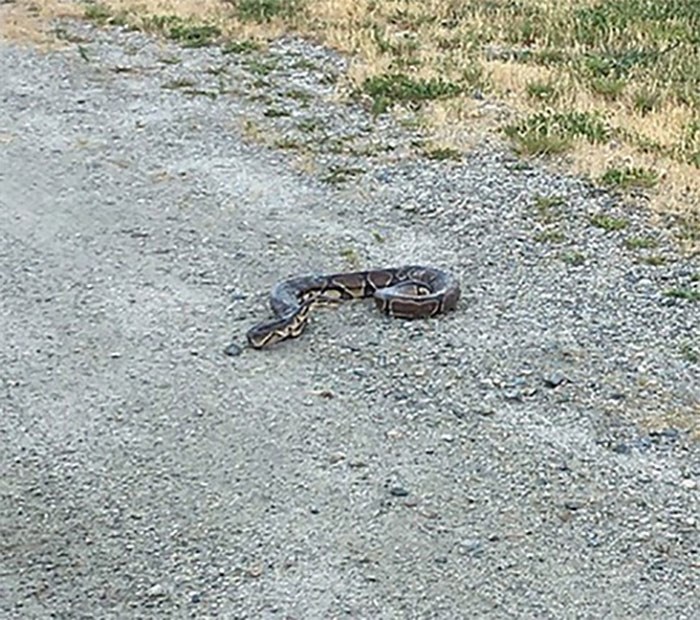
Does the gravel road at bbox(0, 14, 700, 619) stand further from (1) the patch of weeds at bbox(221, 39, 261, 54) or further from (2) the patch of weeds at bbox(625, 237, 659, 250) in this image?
(1) the patch of weeds at bbox(221, 39, 261, 54)

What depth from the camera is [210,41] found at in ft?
53.1

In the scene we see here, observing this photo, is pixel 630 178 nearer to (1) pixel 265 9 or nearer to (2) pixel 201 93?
(2) pixel 201 93

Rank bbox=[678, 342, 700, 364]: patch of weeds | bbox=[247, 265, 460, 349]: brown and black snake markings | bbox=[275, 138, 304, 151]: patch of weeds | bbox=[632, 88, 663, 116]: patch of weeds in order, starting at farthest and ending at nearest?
bbox=[632, 88, 663, 116]: patch of weeds → bbox=[275, 138, 304, 151]: patch of weeds → bbox=[247, 265, 460, 349]: brown and black snake markings → bbox=[678, 342, 700, 364]: patch of weeds

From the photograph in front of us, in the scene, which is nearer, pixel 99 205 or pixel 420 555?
pixel 420 555

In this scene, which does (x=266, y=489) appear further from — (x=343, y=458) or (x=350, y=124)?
(x=350, y=124)

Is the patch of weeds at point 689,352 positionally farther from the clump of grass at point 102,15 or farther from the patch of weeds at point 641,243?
the clump of grass at point 102,15

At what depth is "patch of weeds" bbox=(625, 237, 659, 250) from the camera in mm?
9500

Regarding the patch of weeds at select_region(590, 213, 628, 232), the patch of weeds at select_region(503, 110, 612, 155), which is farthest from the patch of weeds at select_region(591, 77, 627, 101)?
the patch of weeds at select_region(590, 213, 628, 232)

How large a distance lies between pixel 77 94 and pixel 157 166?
9.66 ft

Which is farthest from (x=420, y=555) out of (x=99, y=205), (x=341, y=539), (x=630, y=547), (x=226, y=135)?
(x=226, y=135)

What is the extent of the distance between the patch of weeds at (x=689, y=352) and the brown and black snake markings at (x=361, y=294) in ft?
4.54

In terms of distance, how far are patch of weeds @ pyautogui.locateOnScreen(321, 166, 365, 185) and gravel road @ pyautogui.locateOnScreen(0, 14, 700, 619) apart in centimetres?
3

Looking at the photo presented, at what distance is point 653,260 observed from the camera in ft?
30.3

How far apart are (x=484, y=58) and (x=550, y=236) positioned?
219 inches
